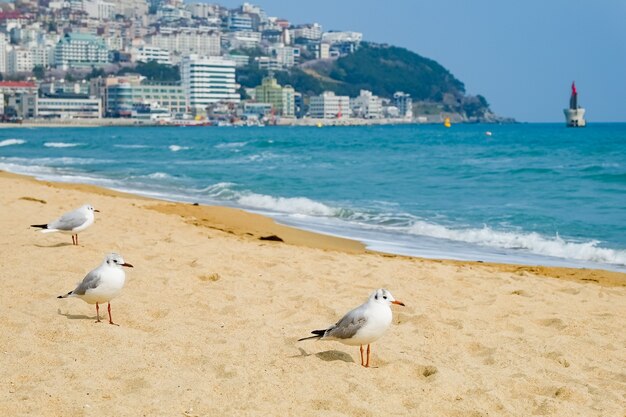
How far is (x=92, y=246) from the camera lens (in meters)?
8.55

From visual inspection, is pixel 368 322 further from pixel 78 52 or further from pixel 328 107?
pixel 78 52

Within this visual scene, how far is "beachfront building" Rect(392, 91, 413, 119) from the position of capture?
607 feet

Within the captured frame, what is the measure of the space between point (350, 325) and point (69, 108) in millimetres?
134868

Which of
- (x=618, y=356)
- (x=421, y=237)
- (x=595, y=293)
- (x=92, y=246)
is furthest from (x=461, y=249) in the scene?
(x=618, y=356)

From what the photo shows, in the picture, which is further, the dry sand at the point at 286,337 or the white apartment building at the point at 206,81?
the white apartment building at the point at 206,81

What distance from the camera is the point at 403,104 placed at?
Result: 188 meters

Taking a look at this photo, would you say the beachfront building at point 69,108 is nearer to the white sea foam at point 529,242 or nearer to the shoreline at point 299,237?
the shoreline at point 299,237

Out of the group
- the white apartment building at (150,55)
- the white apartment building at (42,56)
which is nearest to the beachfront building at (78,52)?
the white apartment building at (42,56)

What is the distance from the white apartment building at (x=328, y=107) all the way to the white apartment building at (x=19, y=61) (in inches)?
2229

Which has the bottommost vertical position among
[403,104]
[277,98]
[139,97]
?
[403,104]

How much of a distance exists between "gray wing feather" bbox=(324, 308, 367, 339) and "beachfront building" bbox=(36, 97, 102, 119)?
427ft

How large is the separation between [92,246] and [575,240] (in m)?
7.09

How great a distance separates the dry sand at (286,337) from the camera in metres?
4.45

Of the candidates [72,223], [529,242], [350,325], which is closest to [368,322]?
[350,325]
